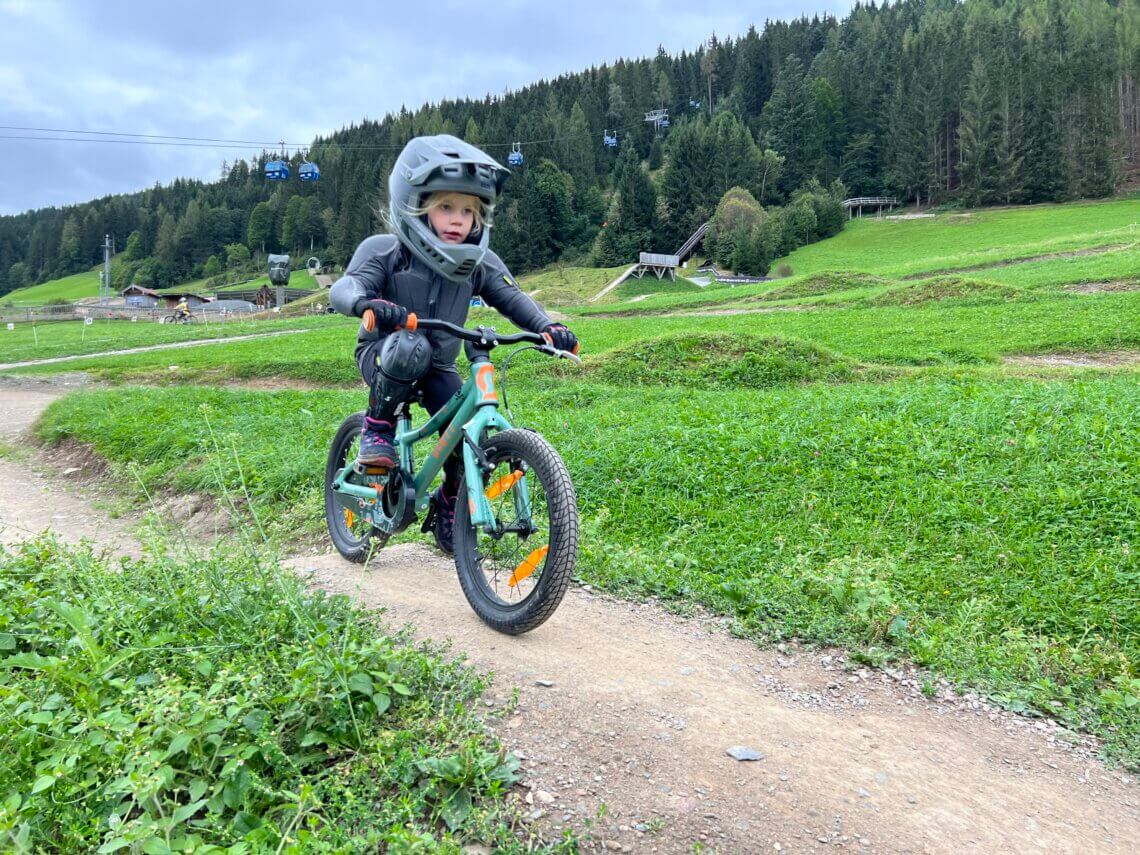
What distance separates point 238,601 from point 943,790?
130 inches

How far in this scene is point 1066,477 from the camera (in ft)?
20.0

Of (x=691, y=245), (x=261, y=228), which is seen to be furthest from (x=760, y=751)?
(x=261, y=228)

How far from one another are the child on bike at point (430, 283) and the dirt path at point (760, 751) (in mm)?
1214

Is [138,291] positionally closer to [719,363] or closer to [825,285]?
[825,285]

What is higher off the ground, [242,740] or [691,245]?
[691,245]

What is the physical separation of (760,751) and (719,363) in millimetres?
10844

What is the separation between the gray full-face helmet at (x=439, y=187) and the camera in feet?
14.4

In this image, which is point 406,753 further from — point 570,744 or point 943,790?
point 943,790

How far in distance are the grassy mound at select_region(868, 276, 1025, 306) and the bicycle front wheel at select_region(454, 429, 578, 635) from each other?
70.0 ft

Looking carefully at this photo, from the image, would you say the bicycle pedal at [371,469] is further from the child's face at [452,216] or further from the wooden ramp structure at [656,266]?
the wooden ramp structure at [656,266]

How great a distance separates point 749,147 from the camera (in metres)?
89.8

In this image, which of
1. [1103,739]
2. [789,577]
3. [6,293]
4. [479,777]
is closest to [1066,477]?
[789,577]

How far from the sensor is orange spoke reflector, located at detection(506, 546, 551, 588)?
13.4 ft

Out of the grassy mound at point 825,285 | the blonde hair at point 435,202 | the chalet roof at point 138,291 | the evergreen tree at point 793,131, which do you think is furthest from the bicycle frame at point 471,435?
the chalet roof at point 138,291
